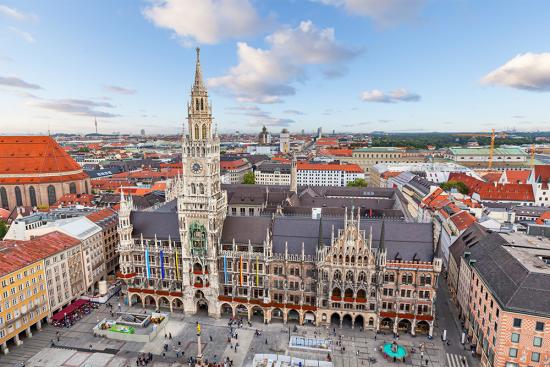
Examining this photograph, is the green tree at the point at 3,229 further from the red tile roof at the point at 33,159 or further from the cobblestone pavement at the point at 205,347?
the cobblestone pavement at the point at 205,347

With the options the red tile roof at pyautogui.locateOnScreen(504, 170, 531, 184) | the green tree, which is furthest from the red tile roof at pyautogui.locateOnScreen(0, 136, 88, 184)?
the red tile roof at pyautogui.locateOnScreen(504, 170, 531, 184)

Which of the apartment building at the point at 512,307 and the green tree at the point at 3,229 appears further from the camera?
the green tree at the point at 3,229

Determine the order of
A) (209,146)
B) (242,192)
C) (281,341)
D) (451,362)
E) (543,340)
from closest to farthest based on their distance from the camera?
(543,340) < (451,362) < (281,341) < (209,146) < (242,192)

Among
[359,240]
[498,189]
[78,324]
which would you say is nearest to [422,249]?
[359,240]

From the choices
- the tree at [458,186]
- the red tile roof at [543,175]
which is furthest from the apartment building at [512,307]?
the tree at [458,186]

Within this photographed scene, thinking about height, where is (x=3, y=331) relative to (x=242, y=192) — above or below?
below

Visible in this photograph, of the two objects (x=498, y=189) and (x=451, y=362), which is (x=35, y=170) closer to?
(x=451, y=362)
